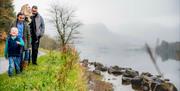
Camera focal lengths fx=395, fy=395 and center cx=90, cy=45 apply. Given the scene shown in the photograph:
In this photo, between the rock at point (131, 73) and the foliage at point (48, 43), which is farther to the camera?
the rock at point (131, 73)

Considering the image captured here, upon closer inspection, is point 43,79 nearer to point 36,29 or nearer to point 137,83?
point 36,29

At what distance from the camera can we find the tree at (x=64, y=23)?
6.40 meters

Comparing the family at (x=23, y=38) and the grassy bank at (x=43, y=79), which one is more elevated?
the family at (x=23, y=38)

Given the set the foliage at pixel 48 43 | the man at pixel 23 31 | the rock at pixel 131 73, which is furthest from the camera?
the rock at pixel 131 73

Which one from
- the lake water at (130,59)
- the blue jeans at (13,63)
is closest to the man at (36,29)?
the blue jeans at (13,63)

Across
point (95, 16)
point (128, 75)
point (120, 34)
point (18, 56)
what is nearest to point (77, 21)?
point (95, 16)

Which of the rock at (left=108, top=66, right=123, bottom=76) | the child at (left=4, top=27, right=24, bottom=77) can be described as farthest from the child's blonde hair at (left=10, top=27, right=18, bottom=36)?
the rock at (left=108, top=66, right=123, bottom=76)

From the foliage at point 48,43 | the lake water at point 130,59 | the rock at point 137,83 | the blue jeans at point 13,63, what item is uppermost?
the foliage at point 48,43

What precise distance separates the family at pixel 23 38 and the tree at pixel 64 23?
1267mm

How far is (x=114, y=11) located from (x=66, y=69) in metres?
1.79

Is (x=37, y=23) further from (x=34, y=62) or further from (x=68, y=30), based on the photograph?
(x=68, y=30)

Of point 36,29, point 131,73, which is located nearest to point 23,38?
point 36,29

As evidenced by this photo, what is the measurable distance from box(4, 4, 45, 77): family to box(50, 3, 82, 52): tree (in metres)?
1.27

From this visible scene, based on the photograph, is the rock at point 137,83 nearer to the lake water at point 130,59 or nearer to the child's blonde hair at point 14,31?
the lake water at point 130,59
